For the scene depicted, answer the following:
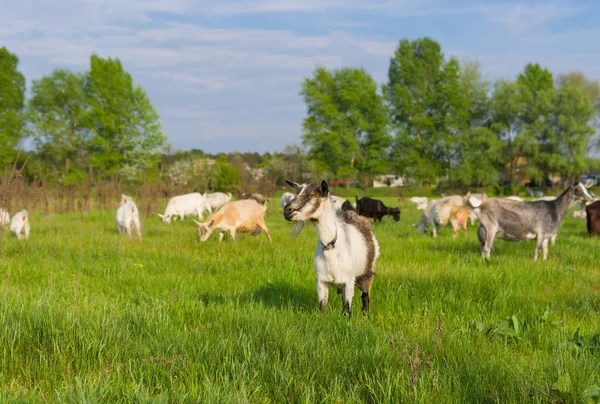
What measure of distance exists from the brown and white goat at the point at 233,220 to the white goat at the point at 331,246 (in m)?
6.63

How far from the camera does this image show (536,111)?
164 feet

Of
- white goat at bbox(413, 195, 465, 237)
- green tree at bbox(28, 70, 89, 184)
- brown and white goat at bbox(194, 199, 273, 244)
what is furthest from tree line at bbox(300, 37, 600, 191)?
brown and white goat at bbox(194, 199, 273, 244)

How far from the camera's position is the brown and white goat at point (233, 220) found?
12.6 metres

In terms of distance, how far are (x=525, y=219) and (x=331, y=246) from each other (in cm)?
686

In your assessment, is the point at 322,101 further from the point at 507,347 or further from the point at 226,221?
the point at 507,347

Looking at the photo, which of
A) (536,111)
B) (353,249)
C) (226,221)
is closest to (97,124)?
(226,221)

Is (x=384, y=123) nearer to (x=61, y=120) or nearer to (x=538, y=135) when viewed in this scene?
(x=538, y=135)

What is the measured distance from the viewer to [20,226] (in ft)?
43.2

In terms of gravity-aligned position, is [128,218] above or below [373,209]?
below

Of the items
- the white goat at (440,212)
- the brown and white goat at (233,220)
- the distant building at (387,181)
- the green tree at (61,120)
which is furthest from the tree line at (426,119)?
the brown and white goat at (233,220)

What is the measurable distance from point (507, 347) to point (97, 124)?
177ft

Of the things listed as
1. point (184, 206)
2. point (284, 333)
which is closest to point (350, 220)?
point (284, 333)

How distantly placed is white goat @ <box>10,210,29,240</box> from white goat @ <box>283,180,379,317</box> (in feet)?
35.4

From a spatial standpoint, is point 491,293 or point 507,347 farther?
point 491,293
